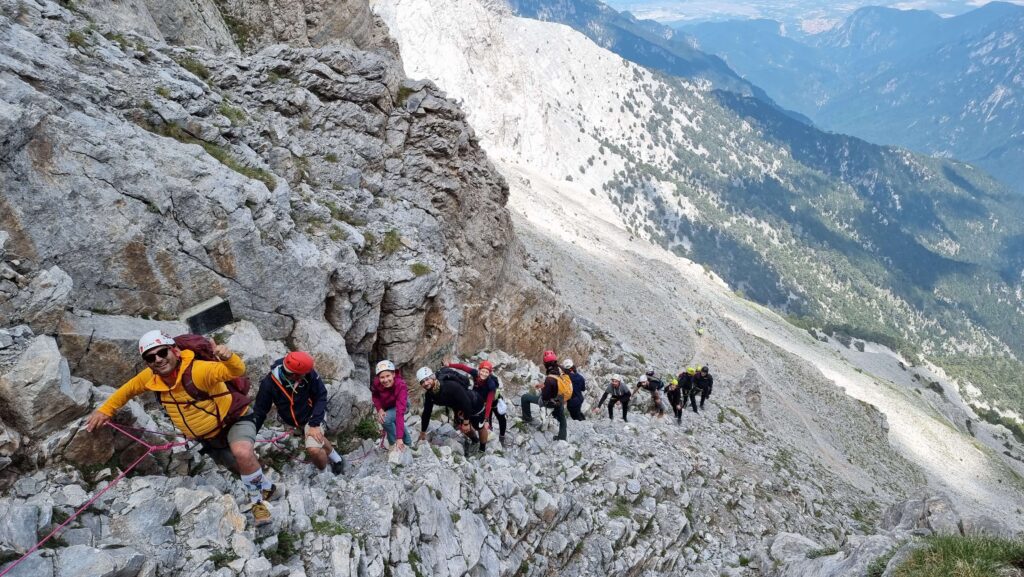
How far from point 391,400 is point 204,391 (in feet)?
12.5

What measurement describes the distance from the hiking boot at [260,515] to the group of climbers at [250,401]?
12 mm

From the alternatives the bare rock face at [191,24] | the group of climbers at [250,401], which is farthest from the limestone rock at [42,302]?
the bare rock face at [191,24]

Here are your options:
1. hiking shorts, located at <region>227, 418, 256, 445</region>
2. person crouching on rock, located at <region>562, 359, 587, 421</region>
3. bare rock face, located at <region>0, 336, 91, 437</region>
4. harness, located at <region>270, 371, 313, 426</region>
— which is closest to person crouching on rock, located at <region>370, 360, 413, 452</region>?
harness, located at <region>270, 371, 313, 426</region>

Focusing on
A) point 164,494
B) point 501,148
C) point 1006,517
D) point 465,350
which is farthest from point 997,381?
point 164,494

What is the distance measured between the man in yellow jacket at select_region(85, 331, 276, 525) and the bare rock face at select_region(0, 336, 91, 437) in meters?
Result: 0.36

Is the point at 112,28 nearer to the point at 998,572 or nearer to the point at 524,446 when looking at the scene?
the point at 524,446

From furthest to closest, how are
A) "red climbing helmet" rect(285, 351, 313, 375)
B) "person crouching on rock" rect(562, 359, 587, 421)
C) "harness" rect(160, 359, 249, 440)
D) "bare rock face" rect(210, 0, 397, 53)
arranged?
1. "bare rock face" rect(210, 0, 397, 53)
2. "person crouching on rock" rect(562, 359, 587, 421)
3. "red climbing helmet" rect(285, 351, 313, 375)
4. "harness" rect(160, 359, 249, 440)

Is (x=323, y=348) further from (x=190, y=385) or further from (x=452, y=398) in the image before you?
(x=190, y=385)

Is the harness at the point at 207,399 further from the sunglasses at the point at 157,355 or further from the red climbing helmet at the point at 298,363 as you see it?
the red climbing helmet at the point at 298,363

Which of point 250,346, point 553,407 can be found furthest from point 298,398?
point 553,407

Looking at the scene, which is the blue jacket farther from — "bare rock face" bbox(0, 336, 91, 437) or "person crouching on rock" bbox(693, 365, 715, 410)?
"person crouching on rock" bbox(693, 365, 715, 410)

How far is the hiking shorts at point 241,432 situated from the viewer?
25.6 ft

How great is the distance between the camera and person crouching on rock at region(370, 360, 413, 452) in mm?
10523

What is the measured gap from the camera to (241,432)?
788cm
